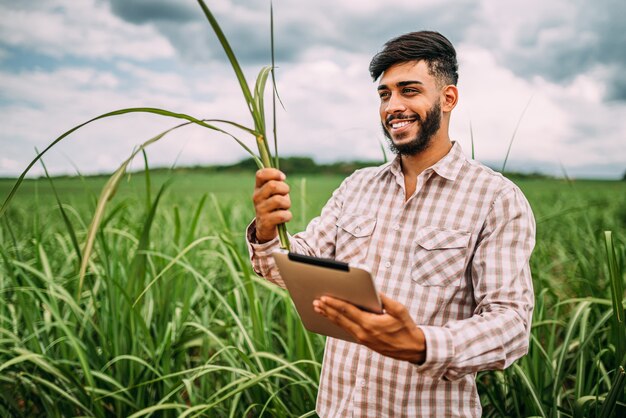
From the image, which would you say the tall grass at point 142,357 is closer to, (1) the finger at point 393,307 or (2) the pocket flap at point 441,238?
(2) the pocket flap at point 441,238

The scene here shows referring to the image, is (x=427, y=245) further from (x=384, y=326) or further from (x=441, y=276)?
(x=384, y=326)

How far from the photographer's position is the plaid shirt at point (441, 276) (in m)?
0.84

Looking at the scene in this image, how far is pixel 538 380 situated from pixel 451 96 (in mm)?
865

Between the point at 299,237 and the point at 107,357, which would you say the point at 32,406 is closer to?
the point at 107,357

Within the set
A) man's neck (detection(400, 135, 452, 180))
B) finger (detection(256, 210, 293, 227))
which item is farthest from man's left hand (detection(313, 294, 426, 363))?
man's neck (detection(400, 135, 452, 180))

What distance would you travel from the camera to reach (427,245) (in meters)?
0.99

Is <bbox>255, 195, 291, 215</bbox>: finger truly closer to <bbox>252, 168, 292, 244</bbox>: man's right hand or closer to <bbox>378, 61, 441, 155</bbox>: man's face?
<bbox>252, 168, 292, 244</bbox>: man's right hand

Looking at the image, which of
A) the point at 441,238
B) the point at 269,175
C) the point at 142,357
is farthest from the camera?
the point at 142,357

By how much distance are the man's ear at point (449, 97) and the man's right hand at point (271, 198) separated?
431mm

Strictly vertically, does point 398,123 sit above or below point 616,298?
above

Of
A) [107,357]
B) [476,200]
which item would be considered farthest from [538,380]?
[107,357]

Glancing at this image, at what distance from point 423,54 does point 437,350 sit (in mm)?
621

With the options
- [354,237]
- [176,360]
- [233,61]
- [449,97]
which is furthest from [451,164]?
[176,360]

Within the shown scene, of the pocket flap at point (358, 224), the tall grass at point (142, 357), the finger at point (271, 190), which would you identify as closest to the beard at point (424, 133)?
the pocket flap at point (358, 224)
